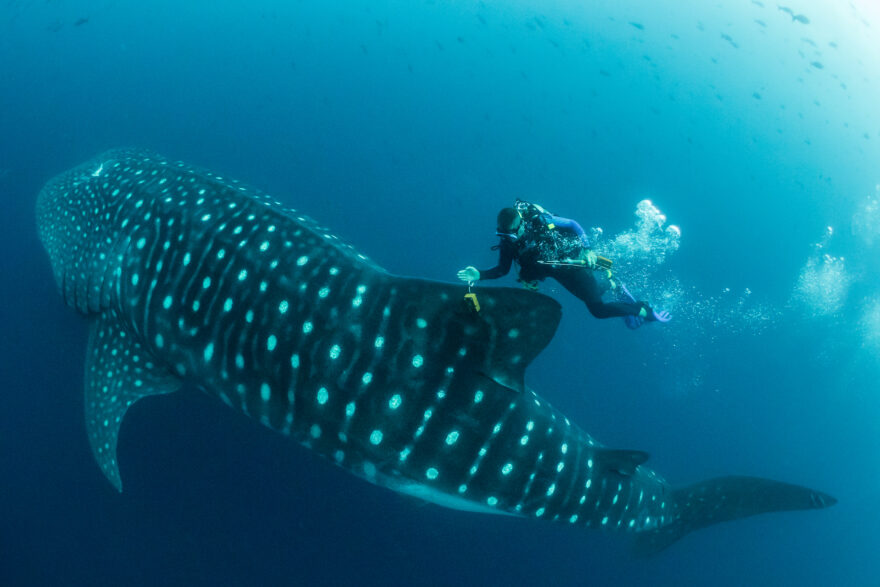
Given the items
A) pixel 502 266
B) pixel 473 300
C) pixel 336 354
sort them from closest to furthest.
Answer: pixel 473 300
pixel 336 354
pixel 502 266

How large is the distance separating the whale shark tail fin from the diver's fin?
1.65 meters

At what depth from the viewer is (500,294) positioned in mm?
2906

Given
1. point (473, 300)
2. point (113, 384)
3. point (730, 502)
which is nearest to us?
point (473, 300)

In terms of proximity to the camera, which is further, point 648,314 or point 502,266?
point 648,314

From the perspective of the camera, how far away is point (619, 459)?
391cm

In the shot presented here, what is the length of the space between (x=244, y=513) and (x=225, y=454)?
68 cm

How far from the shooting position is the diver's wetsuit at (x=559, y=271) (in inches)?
215

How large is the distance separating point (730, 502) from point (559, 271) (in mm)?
3041

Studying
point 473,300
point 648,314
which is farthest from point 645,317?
point 473,300

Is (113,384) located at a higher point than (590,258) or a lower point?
lower

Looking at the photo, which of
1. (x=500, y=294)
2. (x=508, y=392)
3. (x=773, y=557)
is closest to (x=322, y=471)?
(x=508, y=392)

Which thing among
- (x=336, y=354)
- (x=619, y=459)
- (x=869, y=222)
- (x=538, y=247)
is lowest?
(x=336, y=354)

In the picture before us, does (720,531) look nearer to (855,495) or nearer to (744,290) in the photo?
(855,495)

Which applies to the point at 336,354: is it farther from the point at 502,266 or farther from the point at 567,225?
the point at 567,225
